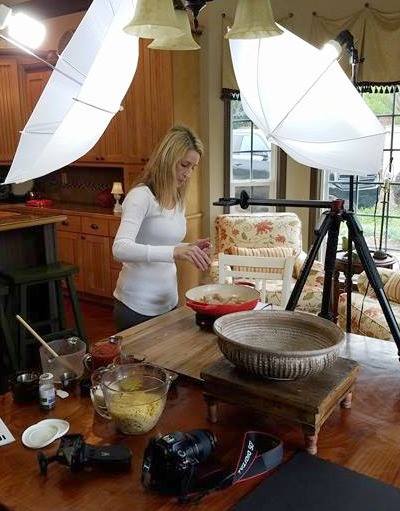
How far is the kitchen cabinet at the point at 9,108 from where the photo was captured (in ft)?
17.0

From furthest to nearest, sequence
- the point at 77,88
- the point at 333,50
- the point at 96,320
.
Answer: the point at 96,320, the point at 333,50, the point at 77,88

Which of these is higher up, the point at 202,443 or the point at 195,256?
the point at 195,256

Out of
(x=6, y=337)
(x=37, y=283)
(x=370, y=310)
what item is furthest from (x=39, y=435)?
(x=370, y=310)

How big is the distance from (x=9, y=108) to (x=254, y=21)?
4.88 meters

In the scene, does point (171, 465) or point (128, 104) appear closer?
point (171, 465)

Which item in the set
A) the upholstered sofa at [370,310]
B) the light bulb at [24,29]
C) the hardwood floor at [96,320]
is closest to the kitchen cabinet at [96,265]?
the hardwood floor at [96,320]

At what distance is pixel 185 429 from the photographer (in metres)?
1.11

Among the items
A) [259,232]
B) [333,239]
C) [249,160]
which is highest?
[249,160]

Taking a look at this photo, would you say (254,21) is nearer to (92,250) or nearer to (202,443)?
(202,443)

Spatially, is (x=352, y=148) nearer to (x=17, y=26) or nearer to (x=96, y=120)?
(x=96, y=120)

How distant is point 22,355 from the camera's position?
273 centimetres

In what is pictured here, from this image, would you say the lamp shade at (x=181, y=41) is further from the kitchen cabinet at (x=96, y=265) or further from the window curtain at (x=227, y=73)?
the kitchen cabinet at (x=96, y=265)

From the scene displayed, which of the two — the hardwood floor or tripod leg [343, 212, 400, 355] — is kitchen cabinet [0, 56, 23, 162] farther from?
tripod leg [343, 212, 400, 355]

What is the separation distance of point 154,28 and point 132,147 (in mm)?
3255
